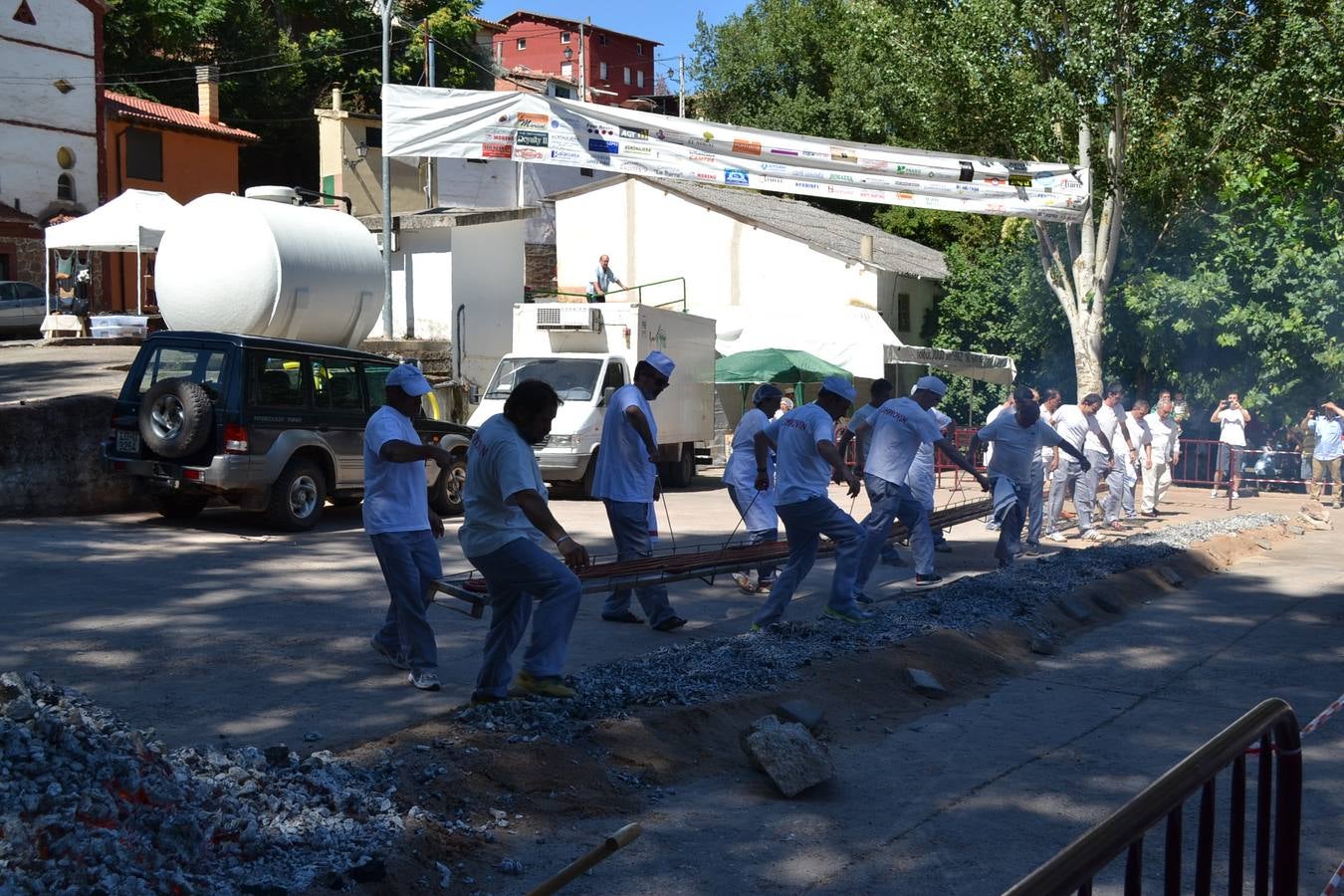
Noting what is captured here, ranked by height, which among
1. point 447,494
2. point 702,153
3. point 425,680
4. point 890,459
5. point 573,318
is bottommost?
point 425,680

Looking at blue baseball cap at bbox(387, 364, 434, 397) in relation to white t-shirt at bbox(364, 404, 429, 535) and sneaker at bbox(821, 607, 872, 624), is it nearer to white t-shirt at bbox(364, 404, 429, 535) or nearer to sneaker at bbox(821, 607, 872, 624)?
white t-shirt at bbox(364, 404, 429, 535)

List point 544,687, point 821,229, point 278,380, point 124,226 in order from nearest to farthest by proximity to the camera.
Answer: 1. point 544,687
2. point 278,380
3. point 124,226
4. point 821,229

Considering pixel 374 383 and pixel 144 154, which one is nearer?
pixel 374 383

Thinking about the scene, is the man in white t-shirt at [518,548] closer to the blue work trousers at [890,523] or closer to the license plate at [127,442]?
the blue work trousers at [890,523]

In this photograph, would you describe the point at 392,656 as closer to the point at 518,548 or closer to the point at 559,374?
the point at 518,548

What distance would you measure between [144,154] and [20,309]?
12373mm

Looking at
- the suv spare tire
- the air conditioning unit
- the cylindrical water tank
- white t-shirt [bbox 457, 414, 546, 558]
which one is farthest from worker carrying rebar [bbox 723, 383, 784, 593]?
the air conditioning unit

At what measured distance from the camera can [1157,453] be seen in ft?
64.1

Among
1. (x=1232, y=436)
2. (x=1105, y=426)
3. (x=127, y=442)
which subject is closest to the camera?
(x=127, y=442)

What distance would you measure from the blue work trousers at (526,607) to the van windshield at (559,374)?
12.6 meters

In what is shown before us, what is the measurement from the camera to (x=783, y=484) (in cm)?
910

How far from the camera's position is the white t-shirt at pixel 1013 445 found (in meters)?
13.0

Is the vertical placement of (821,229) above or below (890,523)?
above

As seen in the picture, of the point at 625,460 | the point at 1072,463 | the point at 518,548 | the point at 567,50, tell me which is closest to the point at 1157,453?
the point at 1072,463
